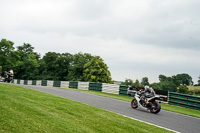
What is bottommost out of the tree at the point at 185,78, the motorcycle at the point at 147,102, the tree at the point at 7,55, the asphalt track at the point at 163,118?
the asphalt track at the point at 163,118

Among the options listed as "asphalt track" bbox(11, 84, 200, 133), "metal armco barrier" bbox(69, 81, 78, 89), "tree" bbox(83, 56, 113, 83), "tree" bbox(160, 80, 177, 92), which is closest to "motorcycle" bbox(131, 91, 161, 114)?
"asphalt track" bbox(11, 84, 200, 133)

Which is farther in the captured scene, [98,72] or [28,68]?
[28,68]

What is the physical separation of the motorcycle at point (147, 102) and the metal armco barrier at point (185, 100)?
585 cm

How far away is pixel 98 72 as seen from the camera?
220 feet

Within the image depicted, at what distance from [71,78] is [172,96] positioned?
62.8 metres

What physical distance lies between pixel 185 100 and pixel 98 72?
5041 centimetres

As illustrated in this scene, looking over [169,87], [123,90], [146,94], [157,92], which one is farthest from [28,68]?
[146,94]

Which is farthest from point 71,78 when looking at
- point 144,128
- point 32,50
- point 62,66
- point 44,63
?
point 144,128

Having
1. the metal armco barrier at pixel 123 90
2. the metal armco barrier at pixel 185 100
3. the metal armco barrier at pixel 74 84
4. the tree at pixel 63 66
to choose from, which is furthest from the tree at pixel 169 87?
the metal armco barrier at pixel 185 100

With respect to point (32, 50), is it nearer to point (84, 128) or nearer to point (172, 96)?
point (172, 96)

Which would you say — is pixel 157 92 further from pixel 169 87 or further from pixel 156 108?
pixel 169 87

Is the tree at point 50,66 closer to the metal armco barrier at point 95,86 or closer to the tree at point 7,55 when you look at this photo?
the tree at point 7,55

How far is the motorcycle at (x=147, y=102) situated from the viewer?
39.0 ft

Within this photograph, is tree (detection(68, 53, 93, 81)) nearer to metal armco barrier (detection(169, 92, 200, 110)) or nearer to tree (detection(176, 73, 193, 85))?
tree (detection(176, 73, 193, 85))
